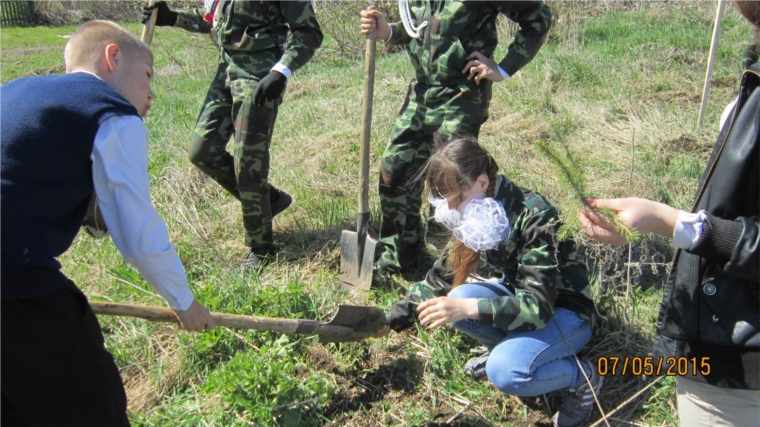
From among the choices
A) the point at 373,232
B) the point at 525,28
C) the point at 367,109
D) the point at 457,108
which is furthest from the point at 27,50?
the point at 525,28

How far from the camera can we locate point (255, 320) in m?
2.70

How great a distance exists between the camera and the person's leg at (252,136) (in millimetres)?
3760

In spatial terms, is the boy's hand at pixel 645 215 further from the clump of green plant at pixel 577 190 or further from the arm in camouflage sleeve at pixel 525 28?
the arm in camouflage sleeve at pixel 525 28

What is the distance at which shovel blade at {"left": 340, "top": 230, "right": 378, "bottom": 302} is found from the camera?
11.9 ft

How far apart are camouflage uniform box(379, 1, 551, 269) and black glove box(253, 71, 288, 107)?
2.42 feet

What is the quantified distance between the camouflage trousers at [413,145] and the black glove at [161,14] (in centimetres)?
181

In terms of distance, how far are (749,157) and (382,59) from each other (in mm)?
8309

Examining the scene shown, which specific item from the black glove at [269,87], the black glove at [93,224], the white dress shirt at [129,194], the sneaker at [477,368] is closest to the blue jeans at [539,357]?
the sneaker at [477,368]

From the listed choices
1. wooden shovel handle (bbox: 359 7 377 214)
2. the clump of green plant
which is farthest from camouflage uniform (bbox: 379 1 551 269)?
the clump of green plant

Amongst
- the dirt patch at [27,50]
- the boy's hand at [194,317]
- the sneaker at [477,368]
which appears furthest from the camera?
the dirt patch at [27,50]

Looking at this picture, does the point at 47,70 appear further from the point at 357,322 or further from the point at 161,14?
the point at 357,322

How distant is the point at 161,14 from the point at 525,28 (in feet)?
8.01

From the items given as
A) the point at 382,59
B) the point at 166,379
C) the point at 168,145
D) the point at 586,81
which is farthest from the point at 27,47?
the point at 166,379

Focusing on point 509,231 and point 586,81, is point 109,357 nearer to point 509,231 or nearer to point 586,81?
point 509,231
